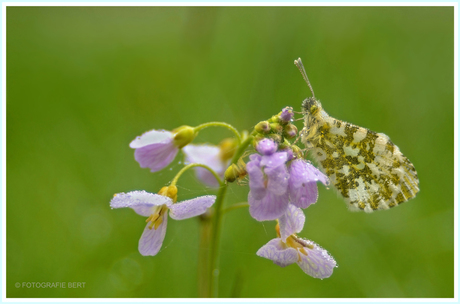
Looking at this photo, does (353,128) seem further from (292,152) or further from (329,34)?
(329,34)

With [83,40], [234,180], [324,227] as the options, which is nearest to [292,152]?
[234,180]

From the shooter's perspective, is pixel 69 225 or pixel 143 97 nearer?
pixel 69 225

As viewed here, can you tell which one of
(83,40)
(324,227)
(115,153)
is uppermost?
(83,40)

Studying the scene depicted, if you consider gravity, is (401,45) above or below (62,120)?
above

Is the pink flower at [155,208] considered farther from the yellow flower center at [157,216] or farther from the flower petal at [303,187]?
the flower petal at [303,187]

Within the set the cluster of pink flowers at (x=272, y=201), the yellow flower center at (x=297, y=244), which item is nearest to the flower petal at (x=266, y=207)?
the cluster of pink flowers at (x=272, y=201)
